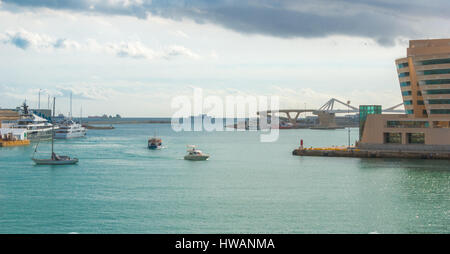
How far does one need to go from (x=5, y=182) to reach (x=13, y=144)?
5820cm

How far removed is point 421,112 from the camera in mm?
70562

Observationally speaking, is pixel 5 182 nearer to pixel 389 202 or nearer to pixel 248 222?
pixel 248 222

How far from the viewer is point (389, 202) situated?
110 ft

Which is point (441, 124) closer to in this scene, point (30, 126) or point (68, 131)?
point (68, 131)

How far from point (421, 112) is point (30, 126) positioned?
89.8m

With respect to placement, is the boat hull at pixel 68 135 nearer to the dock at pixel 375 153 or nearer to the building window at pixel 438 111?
the dock at pixel 375 153

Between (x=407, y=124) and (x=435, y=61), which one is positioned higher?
(x=435, y=61)

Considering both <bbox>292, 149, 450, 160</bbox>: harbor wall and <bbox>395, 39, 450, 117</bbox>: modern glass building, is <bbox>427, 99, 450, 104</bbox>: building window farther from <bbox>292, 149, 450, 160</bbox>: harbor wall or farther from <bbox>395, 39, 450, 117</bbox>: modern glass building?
<bbox>292, 149, 450, 160</bbox>: harbor wall

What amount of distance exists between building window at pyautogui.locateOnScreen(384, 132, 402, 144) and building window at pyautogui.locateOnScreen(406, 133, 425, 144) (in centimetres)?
106

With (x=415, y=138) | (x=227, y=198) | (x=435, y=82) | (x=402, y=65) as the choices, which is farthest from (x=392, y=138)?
(x=227, y=198)

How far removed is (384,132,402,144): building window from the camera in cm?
6825

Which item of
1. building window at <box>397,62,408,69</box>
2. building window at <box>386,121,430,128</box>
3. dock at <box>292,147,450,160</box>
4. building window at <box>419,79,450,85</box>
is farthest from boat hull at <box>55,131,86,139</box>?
building window at <box>419,79,450,85</box>

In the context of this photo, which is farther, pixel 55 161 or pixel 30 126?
pixel 30 126
